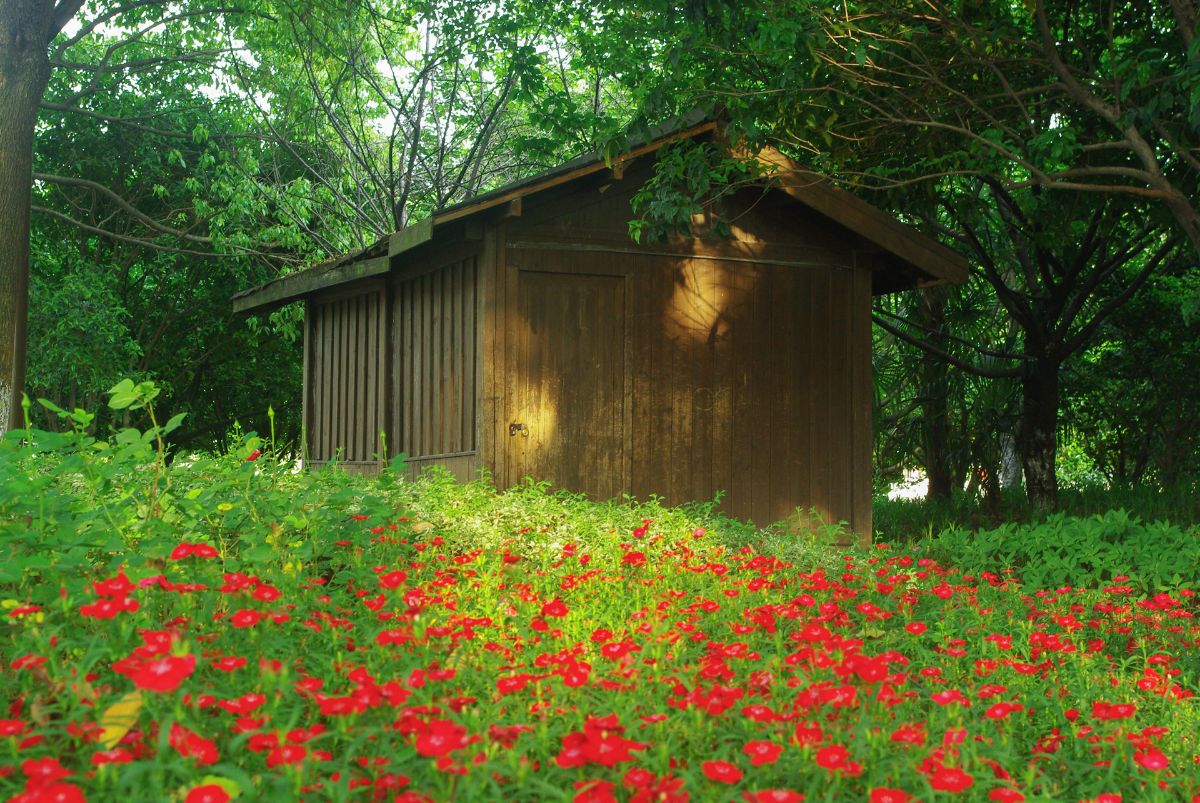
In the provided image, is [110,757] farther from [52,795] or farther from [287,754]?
[287,754]

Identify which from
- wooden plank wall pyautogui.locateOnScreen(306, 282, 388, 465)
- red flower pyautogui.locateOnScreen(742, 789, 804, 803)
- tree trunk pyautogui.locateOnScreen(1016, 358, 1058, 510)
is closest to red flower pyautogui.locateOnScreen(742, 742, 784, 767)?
red flower pyautogui.locateOnScreen(742, 789, 804, 803)

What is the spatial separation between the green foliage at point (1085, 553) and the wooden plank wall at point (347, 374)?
550 cm

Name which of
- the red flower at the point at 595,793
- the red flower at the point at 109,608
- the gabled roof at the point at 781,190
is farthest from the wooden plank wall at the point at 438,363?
the red flower at the point at 595,793

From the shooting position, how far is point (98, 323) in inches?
713

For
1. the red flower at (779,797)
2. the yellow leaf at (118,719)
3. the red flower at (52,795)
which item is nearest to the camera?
the red flower at (52,795)

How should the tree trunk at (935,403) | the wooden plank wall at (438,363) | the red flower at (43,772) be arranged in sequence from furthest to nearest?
the tree trunk at (935,403), the wooden plank wall at (438,363), the red flower at (43,772)

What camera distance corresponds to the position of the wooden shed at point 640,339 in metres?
9.55

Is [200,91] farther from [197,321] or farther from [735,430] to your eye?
[735,430]

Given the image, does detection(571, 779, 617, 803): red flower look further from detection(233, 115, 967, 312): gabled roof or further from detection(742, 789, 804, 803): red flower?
detection(233, 115, 967, 312): gabled roof

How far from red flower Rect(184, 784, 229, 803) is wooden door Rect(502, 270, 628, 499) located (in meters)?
6.92

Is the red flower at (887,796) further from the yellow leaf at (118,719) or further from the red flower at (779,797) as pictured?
the yellow leaf at (118,719)

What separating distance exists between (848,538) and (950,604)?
4469mm

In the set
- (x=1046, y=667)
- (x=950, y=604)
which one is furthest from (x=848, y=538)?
(x=1046, y=667)

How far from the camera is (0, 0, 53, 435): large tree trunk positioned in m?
11.0
